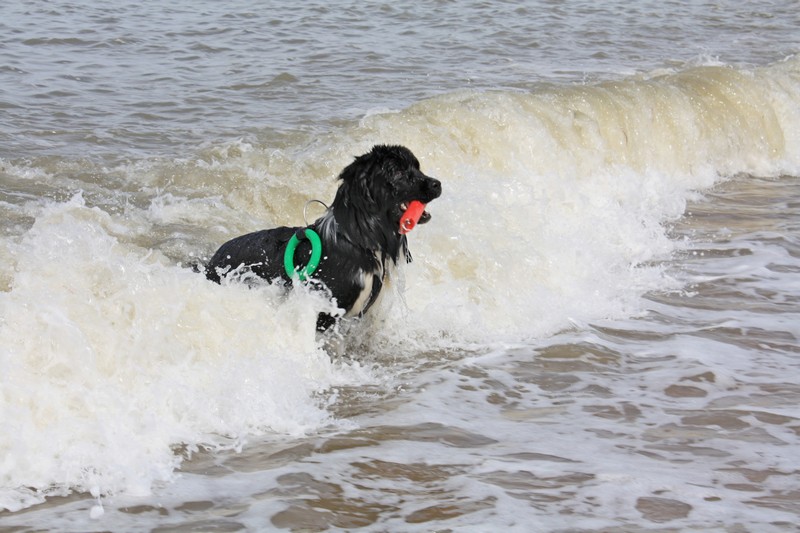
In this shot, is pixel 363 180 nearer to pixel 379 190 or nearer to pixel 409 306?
pixel 379 190

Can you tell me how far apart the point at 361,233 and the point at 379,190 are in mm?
294

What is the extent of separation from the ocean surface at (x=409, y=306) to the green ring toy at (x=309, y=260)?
157 millimetres

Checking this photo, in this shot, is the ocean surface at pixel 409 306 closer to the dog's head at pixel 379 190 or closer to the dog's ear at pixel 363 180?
the dog's head at pixel 379 190

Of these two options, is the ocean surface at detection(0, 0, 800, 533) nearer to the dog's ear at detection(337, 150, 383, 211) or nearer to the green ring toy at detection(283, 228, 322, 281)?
the green ring toy at detection(283, 228, 322, 281)

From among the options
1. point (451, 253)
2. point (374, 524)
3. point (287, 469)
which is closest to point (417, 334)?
point (451, 253)

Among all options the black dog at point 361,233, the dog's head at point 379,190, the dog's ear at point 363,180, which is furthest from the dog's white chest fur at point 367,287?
the dog's ear at point 363,180

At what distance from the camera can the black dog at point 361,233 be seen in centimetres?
598

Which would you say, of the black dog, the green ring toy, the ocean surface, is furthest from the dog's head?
the ocean surface

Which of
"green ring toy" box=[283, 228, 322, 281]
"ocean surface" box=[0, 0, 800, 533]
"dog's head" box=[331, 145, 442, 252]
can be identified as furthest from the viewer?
"green ring toy" box=[283, 228, 322, 281]

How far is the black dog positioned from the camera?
5977 mm

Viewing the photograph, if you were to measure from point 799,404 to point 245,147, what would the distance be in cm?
646

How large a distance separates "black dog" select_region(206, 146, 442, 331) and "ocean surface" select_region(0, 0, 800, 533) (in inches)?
9.1

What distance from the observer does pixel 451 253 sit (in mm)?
8031

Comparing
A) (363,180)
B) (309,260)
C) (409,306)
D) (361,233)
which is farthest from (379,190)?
(409,306)
